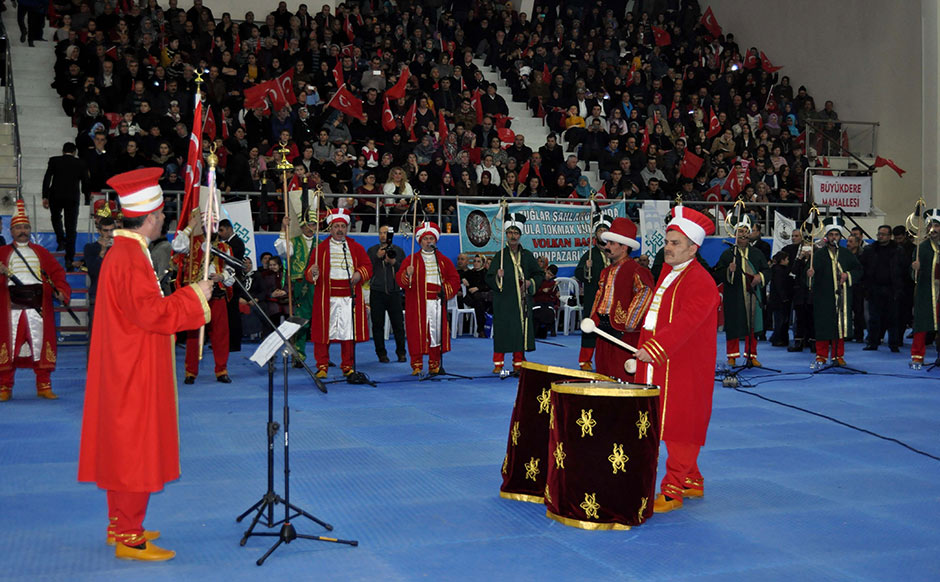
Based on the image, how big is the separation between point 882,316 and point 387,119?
9.91 metres

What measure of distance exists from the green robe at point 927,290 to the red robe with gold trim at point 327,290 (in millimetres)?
7555

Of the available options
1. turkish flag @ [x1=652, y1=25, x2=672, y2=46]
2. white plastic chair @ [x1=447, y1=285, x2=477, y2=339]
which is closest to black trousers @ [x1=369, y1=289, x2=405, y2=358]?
white plastic chair @ [x1=447, y1=285, x2=477, y2=339]

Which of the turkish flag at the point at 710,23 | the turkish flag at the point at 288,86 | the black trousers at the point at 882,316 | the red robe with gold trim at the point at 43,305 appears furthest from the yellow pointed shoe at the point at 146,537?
the turkish flag at the point at 710,23

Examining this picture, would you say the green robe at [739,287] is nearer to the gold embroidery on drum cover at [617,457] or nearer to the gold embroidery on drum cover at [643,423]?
the gold embroidery on drum cover at [643,423]

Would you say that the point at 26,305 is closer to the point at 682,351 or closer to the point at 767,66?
the point at 682,351

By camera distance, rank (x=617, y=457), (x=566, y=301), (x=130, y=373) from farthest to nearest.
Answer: (x=566, y=301), (x=617, y=457), (x=130, y=373)

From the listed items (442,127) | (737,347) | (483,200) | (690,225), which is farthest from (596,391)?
(442,127)

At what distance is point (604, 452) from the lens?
5.48 meters

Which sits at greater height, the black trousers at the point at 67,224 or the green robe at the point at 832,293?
the black trousers at the point at 67,224

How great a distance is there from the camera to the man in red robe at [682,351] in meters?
5.87

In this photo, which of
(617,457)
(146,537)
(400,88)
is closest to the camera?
(146,537)

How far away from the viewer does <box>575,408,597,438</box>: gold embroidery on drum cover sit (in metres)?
5.48

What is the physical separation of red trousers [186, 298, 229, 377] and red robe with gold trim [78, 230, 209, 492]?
21.0 ft

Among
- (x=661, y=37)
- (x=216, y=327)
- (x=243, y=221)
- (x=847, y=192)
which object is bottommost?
(x=216, y=327)
